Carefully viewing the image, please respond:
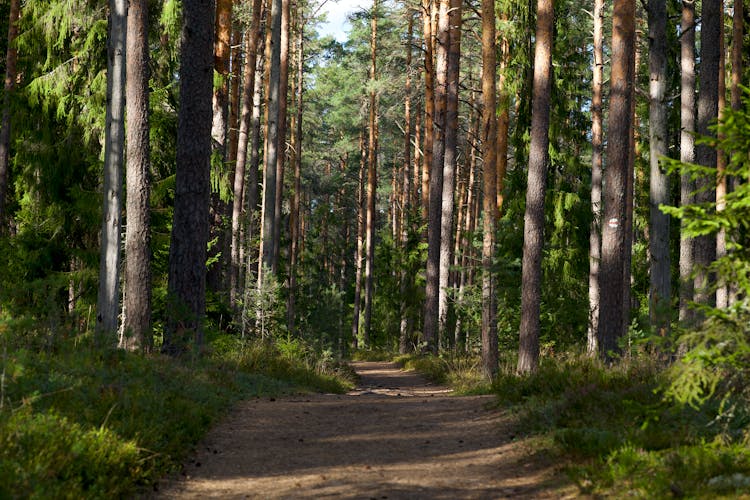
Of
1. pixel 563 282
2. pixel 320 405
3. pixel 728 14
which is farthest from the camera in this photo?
A: pixel 728 14

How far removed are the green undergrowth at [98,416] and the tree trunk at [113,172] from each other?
2.16m

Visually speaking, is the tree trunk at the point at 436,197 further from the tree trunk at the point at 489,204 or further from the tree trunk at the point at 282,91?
the tree trunk at the point at 282,91

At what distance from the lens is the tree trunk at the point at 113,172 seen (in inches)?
535

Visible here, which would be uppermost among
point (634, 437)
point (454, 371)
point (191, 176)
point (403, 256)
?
point (191, 176)

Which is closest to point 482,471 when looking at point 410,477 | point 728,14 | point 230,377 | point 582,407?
point 410,477

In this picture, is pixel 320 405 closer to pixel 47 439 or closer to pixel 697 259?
pixel 47 439

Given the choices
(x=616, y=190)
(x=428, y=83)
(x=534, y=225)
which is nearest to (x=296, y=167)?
(x=428, y=83)

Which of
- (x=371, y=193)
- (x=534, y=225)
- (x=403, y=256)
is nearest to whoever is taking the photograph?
(x=534, y=225)

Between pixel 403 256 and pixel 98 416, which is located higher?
pixel 403 256

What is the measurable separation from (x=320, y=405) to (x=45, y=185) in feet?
36.6

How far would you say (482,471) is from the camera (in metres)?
7.27

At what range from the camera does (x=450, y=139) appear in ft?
80.4

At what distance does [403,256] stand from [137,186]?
24.1 metres

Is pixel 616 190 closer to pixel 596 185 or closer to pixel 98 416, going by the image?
pixel 596 185
